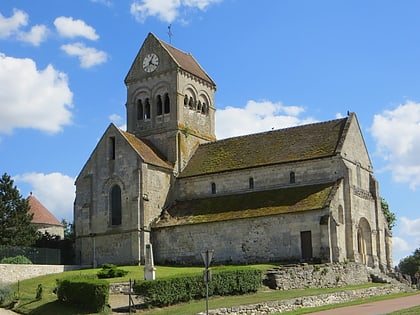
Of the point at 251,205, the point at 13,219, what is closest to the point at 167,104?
the point at 251,205

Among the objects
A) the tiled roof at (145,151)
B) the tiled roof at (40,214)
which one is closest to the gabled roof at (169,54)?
the tiled roof at (145,151)

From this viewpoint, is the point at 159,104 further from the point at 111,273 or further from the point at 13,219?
the point at 111,273

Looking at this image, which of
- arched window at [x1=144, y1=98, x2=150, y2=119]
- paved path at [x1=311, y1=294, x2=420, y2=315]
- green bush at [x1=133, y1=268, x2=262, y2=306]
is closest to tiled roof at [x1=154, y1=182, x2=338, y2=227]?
arched window at [x1=144, y1=98, x2=150, y2=119]

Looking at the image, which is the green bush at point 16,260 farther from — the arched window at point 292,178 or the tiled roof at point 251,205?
the arched window at point 292,178

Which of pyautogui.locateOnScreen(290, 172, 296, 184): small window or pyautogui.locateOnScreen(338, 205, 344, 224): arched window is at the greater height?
pyautogui.locateOnScreen(290, 172, 296, 184): small window

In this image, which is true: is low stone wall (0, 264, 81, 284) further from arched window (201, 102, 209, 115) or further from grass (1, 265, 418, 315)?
arched window (201, 102, 209, 115)

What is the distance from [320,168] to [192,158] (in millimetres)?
12617

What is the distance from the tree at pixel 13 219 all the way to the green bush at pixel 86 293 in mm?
22840

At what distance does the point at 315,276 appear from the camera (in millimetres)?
41875

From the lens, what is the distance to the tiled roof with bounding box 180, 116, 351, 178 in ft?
169

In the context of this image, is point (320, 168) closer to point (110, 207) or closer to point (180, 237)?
point (180, 237)

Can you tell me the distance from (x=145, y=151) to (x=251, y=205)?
1088 centimetres

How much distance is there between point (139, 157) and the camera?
5416 cm

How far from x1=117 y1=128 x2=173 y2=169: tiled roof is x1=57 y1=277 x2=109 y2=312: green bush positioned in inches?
827
